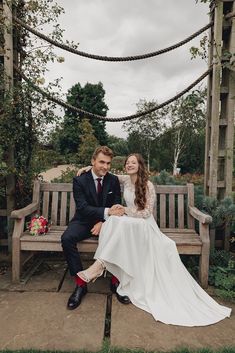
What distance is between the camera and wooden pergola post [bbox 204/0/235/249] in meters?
4.38

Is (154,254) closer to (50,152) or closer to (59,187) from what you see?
(59,187)

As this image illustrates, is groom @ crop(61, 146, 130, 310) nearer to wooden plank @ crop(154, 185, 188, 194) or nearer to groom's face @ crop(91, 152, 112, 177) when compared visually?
groom's face @ crop(91, 152, 112, 177)

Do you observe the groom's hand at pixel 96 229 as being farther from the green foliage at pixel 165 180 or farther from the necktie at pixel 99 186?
the green foliage at pixel 165 180

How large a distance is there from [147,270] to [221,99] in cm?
284

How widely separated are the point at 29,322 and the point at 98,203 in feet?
5.12

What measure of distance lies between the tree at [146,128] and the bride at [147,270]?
76.0 ft

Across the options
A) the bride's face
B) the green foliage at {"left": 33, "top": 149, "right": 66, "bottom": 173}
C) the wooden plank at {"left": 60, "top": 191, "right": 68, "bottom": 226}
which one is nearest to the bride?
the bride's face

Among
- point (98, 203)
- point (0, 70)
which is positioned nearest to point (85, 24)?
point (0, 70)

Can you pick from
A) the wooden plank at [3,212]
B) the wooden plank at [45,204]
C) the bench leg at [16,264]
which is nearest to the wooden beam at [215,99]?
the wooden plank at [45,204]

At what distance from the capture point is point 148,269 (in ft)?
11.1

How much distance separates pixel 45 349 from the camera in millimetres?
2494

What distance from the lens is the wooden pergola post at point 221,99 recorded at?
172 inches

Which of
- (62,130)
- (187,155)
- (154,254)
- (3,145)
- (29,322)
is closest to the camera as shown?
(29,322)

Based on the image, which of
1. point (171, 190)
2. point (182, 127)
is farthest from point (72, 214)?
point (182, 127)
